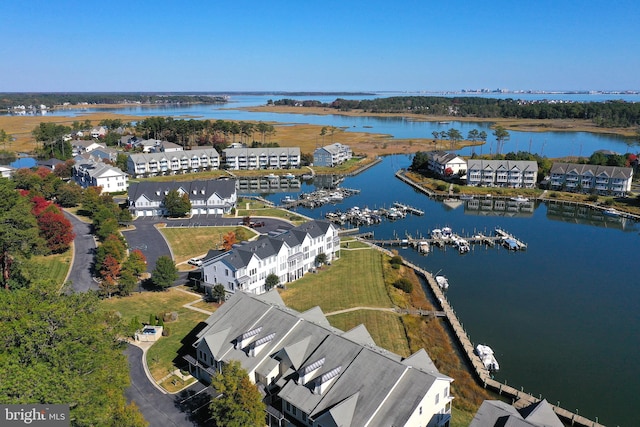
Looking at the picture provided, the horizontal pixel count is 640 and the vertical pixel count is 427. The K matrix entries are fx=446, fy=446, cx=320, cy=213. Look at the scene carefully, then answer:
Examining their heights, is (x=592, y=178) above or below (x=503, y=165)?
below

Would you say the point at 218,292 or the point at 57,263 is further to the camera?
the point at 57,263

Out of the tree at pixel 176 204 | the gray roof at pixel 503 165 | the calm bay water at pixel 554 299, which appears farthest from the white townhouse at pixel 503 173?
the tree at pixel 176 204

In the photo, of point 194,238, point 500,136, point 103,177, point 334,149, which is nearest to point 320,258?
point 194,238

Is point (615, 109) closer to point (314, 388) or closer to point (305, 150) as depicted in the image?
point (305, 150)

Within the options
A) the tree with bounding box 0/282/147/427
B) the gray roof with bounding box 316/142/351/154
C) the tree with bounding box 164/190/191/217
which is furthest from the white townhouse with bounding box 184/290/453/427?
the gray roof with bounding box 316/142/351/154

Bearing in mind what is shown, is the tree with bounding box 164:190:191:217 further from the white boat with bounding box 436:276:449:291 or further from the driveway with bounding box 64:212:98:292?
the white boat with bounding box 436:276:449:291

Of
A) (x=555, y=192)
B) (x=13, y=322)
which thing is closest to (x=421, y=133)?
(x=555, y=192)

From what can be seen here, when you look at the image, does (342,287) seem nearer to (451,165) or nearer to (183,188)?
(183,188)
